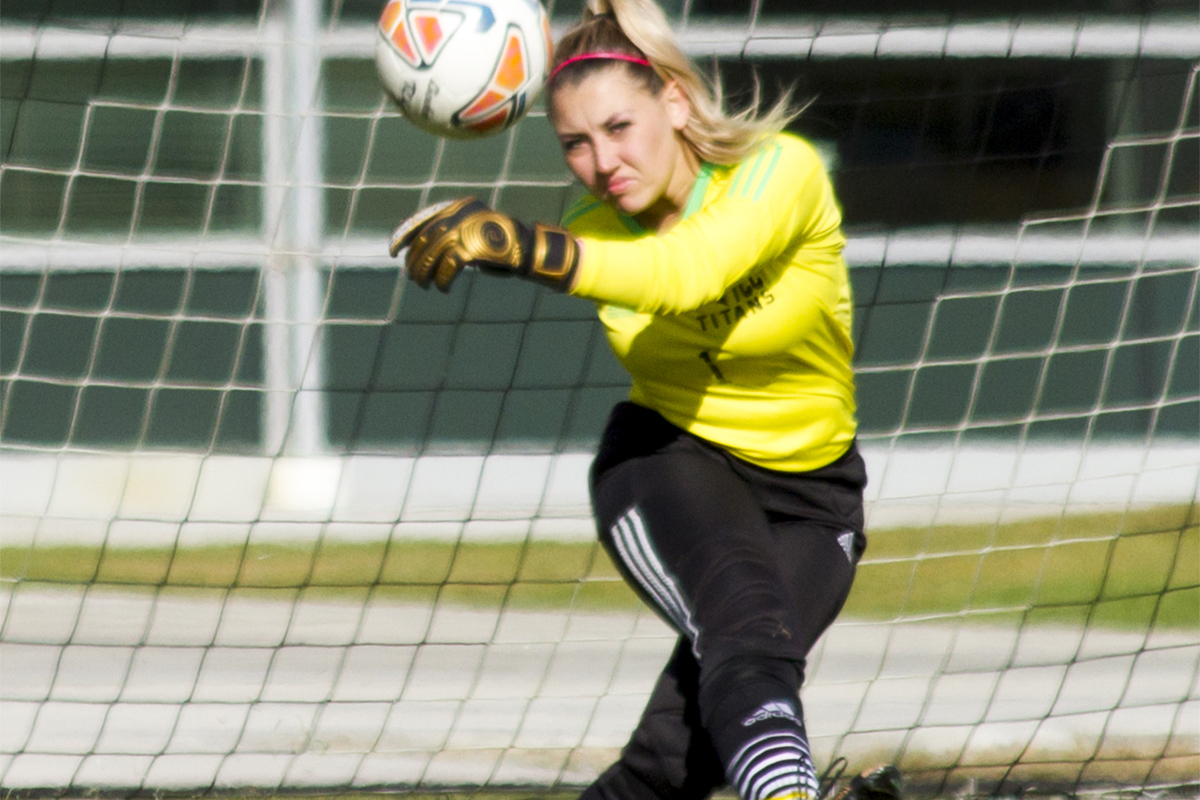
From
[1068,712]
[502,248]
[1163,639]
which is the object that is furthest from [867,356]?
[502,248]

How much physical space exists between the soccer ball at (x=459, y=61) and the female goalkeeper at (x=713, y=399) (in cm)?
17

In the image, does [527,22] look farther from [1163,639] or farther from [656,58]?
[1163,639]

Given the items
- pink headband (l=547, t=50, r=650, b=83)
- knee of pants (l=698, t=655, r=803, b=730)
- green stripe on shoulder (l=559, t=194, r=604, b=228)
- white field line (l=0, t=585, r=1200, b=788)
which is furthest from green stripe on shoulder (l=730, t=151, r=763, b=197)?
white field line (l=0, t=585, r=1200, b=788)

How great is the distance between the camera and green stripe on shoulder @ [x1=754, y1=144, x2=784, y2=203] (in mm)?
2469

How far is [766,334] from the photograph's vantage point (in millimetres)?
2646

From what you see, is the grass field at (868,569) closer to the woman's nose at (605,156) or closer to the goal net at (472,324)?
the goal net at (472,324)

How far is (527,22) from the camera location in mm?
2854

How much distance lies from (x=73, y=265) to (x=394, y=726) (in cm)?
418

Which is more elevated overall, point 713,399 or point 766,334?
point 766,334

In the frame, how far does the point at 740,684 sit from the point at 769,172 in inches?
35.4

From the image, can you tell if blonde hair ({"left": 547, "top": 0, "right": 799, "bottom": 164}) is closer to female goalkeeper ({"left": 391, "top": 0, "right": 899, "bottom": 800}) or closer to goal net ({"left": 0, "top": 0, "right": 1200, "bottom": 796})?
female goalkeeper ({"left": 391, "top": 0, "right": 899, "bottom": 800})

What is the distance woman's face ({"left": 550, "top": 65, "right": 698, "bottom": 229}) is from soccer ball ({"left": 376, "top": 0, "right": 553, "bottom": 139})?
23cm

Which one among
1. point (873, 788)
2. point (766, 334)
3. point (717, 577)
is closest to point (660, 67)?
point (766, 334)

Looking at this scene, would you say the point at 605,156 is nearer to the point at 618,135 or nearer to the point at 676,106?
the point at 618,135
